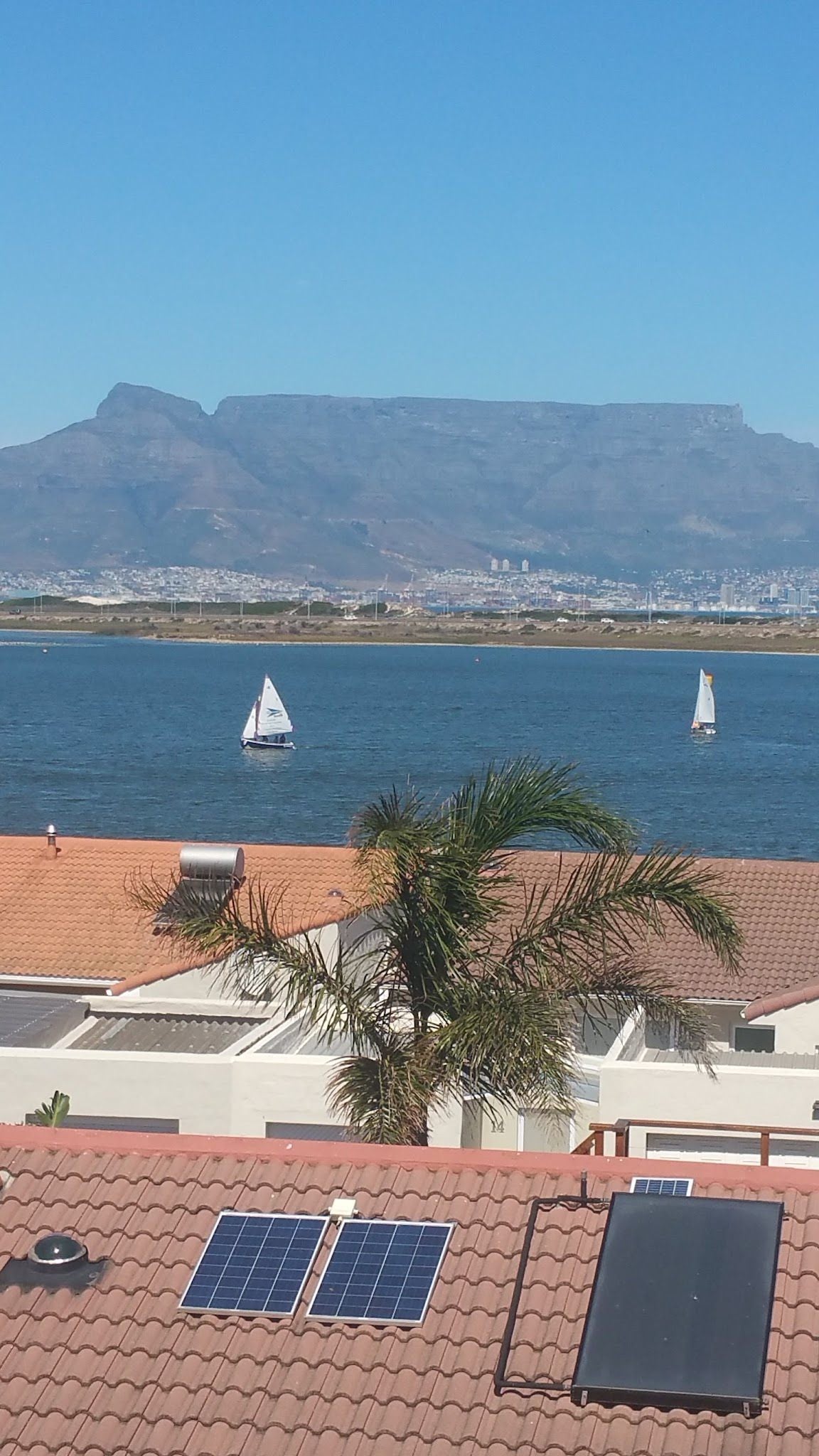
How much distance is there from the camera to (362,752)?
10638 cm

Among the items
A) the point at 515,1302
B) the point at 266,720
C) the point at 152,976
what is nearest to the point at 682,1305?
Result: the point at 515,1302

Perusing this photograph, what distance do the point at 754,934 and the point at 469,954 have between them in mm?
10114

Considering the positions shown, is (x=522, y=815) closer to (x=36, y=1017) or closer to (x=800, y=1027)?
(x=36, y=1017)

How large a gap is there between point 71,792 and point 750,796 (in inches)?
1186

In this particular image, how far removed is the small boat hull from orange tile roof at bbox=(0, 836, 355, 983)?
8304 cm

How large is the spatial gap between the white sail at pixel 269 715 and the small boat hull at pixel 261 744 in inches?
29.2

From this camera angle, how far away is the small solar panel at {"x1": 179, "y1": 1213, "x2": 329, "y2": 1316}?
24.6 feet

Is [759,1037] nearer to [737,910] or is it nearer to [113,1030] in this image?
[737,910]

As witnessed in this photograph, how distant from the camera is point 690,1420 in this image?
22.0 feet

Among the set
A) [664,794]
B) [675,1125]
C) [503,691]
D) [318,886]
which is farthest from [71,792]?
[503,691]

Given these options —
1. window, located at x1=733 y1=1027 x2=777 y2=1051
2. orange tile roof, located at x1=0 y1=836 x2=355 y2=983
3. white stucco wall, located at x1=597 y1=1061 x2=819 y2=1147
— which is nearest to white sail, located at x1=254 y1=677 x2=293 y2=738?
orange tile roof, located at x1=0 y1=836 x2=355 y2=983

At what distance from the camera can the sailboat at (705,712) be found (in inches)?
4555

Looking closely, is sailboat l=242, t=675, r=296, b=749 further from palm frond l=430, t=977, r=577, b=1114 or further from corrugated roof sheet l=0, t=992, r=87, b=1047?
palm frond l=430, t=977, r=577, b=1114

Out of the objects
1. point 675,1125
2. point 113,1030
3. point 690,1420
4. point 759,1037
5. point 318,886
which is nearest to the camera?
point 690,1420
